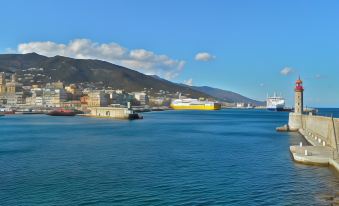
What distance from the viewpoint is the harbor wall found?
118 feet

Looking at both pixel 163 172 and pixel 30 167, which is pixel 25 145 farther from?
pixel 163 172

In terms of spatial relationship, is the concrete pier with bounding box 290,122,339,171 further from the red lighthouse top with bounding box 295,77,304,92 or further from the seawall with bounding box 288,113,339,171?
the red lighthouse top with bounding box 295,77,304,92

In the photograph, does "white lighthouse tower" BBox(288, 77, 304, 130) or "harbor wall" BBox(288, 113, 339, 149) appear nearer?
"harbor wall" BBox(288, 113, 339, 149)

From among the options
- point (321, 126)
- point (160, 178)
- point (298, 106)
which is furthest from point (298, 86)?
point (160, 178)

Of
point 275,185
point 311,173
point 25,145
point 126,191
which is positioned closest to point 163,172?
point 126,191

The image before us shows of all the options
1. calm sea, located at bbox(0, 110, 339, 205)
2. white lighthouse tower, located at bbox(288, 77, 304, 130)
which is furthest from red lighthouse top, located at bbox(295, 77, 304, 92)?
calm sea, located at bbox(0, 110, 339, 205)

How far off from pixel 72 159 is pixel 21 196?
44.3 ft

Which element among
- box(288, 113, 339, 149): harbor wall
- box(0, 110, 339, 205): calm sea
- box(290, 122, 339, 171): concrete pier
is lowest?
box(0, 110, 339, 205): calm sea

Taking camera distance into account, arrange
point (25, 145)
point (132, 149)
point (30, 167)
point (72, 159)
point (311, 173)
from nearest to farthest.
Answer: point (311, 173) < point (30, 167) < point (72, 159) < point (132, 149) < point (25, 145)

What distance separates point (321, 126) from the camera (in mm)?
45219

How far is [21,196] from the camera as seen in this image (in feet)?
72.6

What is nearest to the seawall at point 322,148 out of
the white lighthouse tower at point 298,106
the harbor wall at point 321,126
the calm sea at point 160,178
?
the harbor wall at point 321,126

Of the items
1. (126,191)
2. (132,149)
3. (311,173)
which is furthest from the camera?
(132,149)

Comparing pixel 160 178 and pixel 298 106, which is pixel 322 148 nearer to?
pixel 160 178
